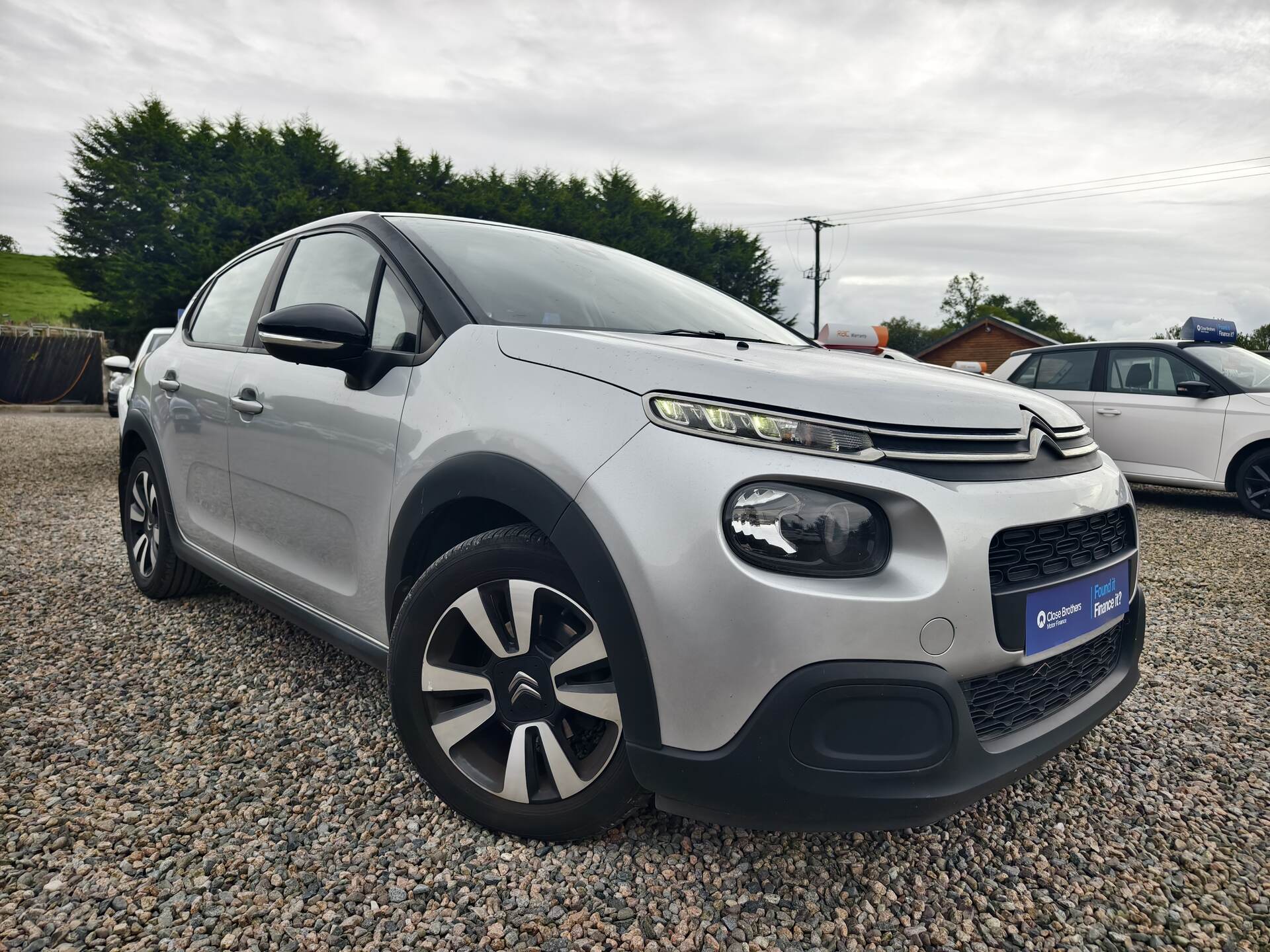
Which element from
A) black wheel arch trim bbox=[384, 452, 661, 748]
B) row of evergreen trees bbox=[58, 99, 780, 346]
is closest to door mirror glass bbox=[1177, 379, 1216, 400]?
black wheel arch trim bbox=[384, 452, 661, 748]

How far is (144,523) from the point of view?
389cm

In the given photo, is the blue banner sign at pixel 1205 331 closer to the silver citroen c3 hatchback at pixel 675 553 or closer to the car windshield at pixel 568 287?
the car windshield at pixel 568 287

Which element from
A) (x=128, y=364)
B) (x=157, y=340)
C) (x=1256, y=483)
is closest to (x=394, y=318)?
(x=157, y=340)

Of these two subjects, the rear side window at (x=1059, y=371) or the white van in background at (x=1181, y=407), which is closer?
the white van in background at (x=1181, y=407)

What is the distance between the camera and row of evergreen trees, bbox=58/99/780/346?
24.0 meters

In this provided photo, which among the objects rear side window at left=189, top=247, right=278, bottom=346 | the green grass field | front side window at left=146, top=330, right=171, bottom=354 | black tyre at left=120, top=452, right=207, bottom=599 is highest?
the green grass field

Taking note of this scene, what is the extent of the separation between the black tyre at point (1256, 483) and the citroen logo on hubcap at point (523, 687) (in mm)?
7173

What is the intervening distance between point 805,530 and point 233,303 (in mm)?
2790

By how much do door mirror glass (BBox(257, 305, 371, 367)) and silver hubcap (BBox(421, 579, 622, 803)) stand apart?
2.47ft

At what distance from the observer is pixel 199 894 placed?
1.75 m

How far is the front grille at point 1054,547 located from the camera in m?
1.61

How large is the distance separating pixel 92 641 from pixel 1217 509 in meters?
8.22

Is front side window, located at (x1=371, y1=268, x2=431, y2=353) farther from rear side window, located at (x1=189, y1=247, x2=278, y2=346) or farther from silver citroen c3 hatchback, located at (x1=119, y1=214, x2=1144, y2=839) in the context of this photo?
rear side window, located at (x1=189, y1=247, x2=278, y2=346)

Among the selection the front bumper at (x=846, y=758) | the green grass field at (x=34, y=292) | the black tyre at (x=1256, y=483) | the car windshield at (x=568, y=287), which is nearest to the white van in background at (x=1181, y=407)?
the black tyre at (x=1256, y=483)
